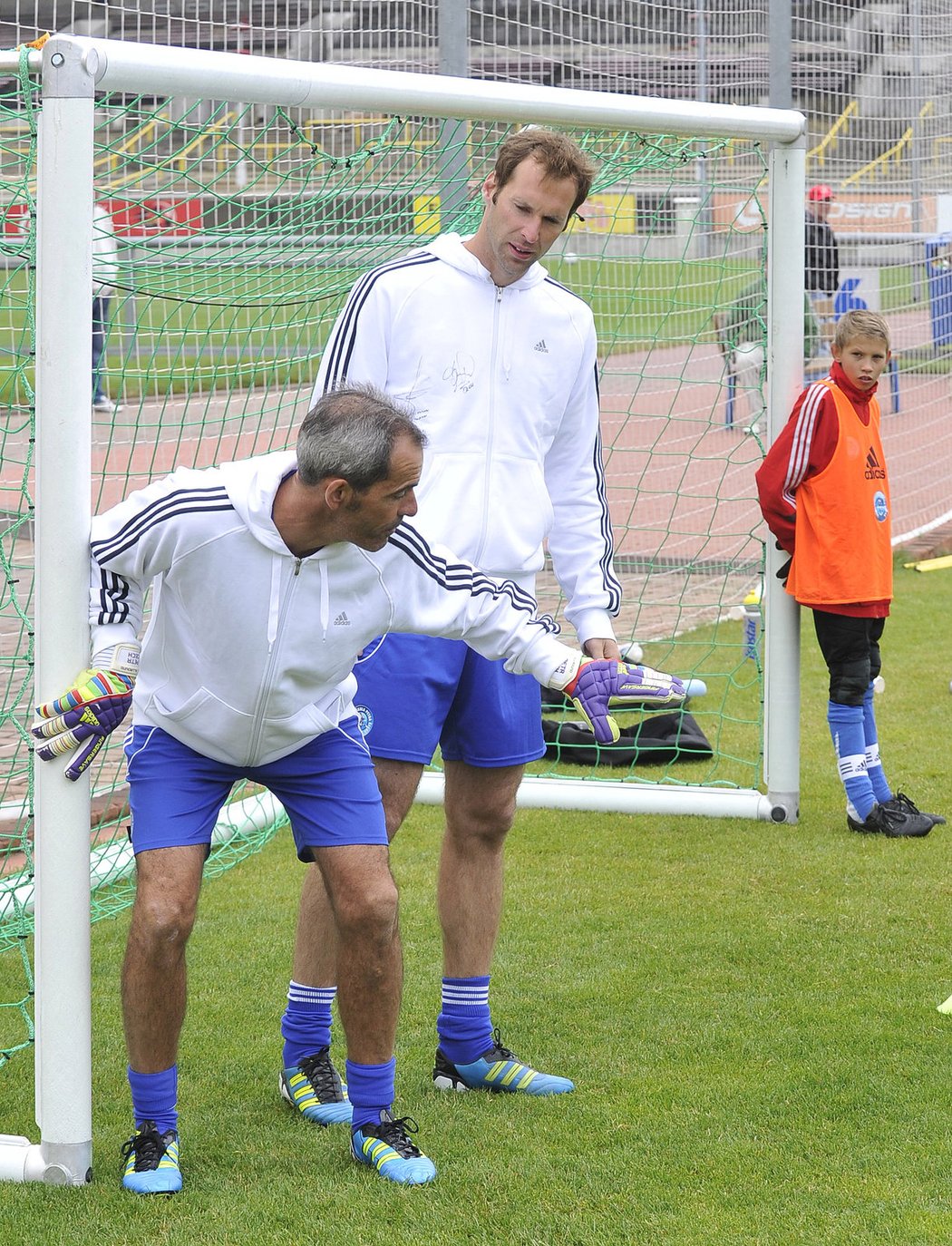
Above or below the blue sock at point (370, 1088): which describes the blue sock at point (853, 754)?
Result: above

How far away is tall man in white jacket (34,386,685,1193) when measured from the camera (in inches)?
118

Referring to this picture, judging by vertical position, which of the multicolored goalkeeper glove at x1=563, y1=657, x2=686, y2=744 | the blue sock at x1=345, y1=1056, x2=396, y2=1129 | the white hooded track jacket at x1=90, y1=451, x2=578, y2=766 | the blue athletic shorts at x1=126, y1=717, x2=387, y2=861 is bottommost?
the blue sock at x1=345, y1=1056, x2=396, y2=1129

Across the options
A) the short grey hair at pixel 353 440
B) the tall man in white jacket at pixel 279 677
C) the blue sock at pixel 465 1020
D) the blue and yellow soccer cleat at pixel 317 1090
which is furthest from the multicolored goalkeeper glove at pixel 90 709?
the blue sock at pixel 465 1020

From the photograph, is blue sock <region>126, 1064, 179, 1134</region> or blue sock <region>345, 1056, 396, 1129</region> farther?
blue sock <region>345, 1056, 396, 1129</region>

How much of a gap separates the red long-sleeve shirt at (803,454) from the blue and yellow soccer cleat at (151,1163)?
10.3 ft

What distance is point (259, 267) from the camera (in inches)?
202

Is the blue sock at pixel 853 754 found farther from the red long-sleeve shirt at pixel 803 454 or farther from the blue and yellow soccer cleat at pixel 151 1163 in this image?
the blue and yellow soccer cleat at pixel 151 1163

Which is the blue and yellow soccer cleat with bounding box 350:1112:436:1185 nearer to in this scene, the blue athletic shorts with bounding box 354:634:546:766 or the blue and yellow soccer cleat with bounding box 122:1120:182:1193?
the blue and yellow soccer cleat with bounding box 122:1120:182:1193

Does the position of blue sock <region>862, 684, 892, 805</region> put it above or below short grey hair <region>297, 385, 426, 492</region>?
below

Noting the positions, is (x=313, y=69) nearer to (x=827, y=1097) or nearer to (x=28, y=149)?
(x=28, y=149)

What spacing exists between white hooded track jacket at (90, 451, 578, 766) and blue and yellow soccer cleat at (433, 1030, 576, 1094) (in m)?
1.02

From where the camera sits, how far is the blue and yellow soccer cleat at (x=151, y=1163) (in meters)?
3.19

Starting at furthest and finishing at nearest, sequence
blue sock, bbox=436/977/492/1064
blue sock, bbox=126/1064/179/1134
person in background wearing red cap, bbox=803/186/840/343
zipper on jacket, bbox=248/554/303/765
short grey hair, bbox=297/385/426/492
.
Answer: person in background wearing red cap, bbox=803/186/840/343 < blue sock, bbox=436/977/492/1064 < blue sock, bbox=126/1064/179/1134 < zipper on jacket, bbox=248/554/303/765 < short grey hair, bbox=297/385/426/492

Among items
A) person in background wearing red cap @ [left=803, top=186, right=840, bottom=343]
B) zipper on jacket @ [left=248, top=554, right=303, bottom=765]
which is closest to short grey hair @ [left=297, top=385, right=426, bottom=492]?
zipper on jacket @ [left=248, top=554, right=303, bottom=765]
